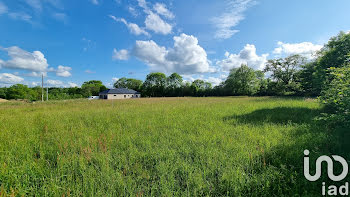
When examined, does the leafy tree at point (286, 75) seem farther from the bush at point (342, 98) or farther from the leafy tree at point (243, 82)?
the bush at point (342, 98)

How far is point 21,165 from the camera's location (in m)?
2.54

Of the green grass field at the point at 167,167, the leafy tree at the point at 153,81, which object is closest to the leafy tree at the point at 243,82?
the leafy tree at the point at 153,81

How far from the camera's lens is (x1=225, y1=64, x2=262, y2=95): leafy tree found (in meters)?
41.6

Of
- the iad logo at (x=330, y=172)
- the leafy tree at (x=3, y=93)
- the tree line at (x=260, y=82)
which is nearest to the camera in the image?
the iad logo at (x=330, y=172)

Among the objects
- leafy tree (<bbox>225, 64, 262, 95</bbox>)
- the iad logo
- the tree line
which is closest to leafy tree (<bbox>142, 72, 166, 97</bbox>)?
the tree line

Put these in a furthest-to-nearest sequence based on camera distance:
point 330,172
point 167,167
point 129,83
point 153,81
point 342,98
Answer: point 129,83 → point 153,81 → point 342,98 → point 167,167 → point 330,172

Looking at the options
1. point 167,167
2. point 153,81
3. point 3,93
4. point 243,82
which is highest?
point 153,81

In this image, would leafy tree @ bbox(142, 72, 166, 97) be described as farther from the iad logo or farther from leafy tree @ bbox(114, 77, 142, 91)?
the iad logo

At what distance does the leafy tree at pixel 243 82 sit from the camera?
4156 cm

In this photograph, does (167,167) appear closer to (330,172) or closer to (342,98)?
(330,172)

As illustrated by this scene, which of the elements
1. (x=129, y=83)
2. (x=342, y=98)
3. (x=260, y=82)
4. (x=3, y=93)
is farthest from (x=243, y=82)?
(x=3, y=93)

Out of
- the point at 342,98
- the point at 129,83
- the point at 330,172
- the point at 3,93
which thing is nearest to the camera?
the point at 330,172

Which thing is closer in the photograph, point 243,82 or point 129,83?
point 243,82

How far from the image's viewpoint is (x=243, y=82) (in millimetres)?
43188
